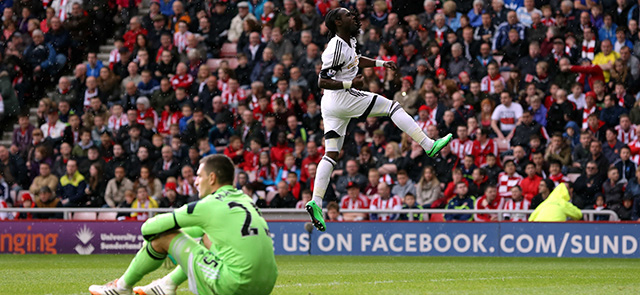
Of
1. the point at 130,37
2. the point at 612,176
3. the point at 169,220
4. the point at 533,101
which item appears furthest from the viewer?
the point at 130,37

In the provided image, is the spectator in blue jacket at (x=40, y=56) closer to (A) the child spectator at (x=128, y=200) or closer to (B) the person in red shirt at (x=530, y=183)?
(A) the child spectator at (x=128, y=200)

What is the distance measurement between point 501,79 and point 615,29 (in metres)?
2.45

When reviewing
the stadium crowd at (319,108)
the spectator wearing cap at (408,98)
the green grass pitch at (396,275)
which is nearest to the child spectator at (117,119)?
the stadium crowd at (319,108)

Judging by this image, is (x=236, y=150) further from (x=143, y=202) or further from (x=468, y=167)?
(x=468, y=167)

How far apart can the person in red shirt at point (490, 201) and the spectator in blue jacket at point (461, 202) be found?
0.13 m

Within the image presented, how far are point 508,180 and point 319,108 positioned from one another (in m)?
4.21

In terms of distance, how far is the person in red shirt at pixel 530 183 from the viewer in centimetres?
1788

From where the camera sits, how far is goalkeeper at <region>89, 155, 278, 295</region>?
714 centimetres

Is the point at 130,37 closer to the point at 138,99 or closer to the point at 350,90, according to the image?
the point at 138,99

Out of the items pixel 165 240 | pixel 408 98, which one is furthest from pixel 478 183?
pixel 165 240

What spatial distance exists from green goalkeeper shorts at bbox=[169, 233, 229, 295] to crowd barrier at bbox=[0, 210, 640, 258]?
28.3 ft

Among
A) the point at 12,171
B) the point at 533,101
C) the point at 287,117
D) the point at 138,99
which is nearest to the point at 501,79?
the point at 533,101

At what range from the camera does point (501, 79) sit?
1984 cm

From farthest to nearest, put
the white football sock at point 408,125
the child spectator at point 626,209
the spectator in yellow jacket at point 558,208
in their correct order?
the child spectator at point 626,209, the spectator in yellow jacket at point 558,208, the white football sock at point 408,125
